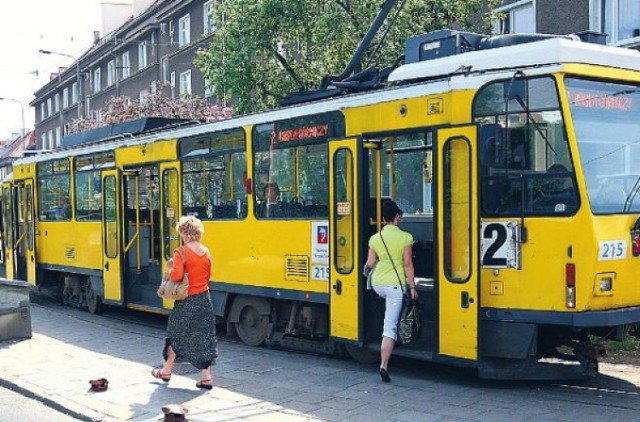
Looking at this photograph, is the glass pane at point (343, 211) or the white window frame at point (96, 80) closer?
the glass pane at point (343, 211)

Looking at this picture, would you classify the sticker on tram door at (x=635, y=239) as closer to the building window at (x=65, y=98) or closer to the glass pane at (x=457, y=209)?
the glass pane at (x=457, y=209)

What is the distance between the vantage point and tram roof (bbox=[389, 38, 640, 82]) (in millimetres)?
7348

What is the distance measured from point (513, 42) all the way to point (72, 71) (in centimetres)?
5062

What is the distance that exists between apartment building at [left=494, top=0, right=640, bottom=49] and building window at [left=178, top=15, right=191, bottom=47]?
20.1m

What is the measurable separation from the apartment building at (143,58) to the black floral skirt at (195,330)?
19436 millimetres

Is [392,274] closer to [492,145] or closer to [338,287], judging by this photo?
[338,287]

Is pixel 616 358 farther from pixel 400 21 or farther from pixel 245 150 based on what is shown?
pixel 400 21

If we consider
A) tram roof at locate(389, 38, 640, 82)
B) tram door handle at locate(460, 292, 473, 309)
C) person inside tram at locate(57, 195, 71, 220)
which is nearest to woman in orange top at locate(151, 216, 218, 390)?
tram door handle at locate(460, 292, 473, 309)

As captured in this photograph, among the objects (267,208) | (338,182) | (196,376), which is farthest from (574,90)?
(196,376)

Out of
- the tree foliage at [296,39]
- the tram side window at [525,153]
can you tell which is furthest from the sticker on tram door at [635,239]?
the tree foliage at [296,39]

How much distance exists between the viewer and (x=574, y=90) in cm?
736

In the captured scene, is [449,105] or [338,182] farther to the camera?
[338,182]

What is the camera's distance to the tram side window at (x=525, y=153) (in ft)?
23.9

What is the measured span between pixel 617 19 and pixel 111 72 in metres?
35.1
